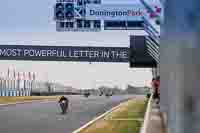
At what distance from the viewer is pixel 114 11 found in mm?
34312

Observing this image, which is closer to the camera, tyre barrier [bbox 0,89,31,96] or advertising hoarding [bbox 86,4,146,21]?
advertising hoarding [bbox 86,4,146,21]

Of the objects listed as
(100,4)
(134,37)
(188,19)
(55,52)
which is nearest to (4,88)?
(55,52)

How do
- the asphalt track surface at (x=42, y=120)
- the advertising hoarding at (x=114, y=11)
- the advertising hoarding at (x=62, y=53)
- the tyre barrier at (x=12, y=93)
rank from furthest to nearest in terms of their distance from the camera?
the tyre barrier at (x=12, y=93) < the advertising hoarding at (x=62, y=53) < the advertising hoarding at (x=114, y=11) < the asphalt track surface at (x=42, y=120)

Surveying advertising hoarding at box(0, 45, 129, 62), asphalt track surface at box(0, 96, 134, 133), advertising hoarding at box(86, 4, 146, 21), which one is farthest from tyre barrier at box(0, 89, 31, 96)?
advertising hoarding at box(86, 4, 146, 21)

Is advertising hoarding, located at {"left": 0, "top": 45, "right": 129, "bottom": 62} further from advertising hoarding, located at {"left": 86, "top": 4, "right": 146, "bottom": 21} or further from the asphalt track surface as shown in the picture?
the asphalt track surface

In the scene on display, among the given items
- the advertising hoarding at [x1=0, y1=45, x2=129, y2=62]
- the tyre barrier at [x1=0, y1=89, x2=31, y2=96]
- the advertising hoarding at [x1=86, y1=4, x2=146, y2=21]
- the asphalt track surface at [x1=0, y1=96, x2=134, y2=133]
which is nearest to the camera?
the asphalt track surface at [x1=0, y1=96, x2=134, y2=133]

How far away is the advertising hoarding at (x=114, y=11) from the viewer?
33438 mm

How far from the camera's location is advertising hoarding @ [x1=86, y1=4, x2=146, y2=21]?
110 feet

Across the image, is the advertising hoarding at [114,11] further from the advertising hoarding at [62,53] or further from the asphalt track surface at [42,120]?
the advertising hoarding at [62,53]

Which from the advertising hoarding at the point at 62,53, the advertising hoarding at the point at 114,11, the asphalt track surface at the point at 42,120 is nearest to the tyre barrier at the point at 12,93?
the advertising hoarding at the point at 62,53

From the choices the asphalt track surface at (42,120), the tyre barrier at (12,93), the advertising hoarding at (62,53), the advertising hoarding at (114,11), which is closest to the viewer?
the asphalt track surface at (42,120)

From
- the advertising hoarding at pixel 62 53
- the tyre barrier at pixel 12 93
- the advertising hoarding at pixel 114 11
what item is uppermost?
the advertising hoarding at pixel 114 11

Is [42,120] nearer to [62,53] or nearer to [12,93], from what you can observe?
[62,53]

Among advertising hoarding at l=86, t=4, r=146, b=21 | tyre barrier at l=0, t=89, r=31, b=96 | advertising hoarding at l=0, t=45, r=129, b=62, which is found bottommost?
tyre barrier at l=0, t=89, r=31, b=96
